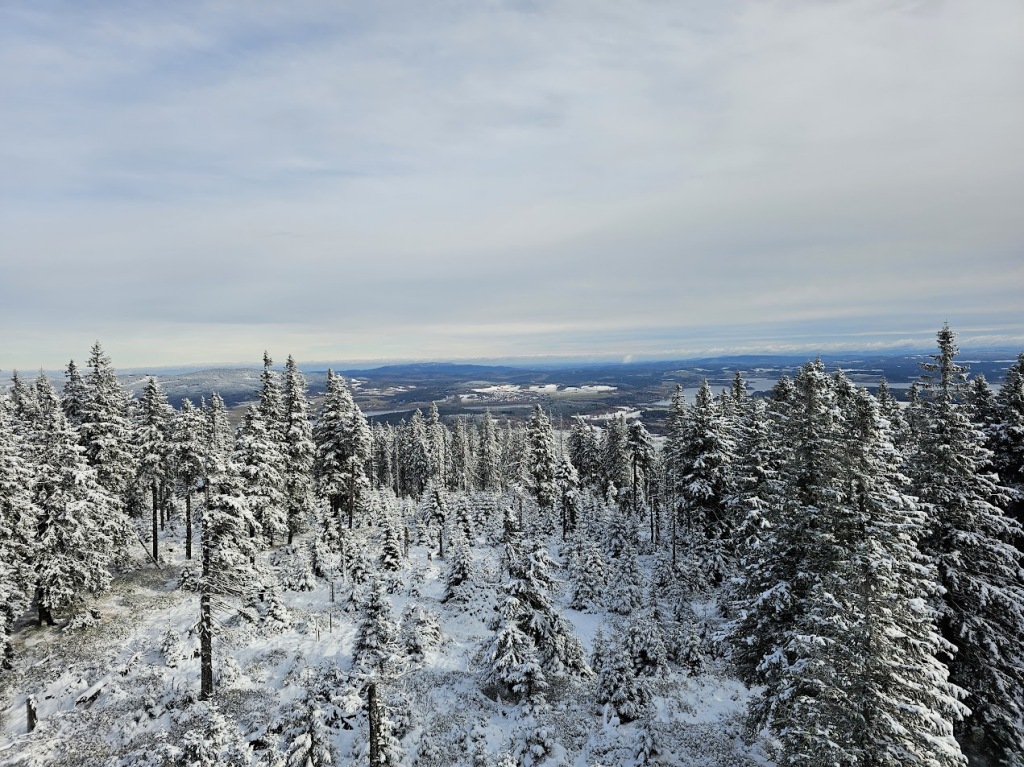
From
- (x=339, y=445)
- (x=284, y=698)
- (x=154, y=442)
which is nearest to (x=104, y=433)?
(x=154, y=442)

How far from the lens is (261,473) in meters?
34.5

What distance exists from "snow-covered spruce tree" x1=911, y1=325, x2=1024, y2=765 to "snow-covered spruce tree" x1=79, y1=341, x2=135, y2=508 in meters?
44.1

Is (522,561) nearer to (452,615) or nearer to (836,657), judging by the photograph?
(452,615)

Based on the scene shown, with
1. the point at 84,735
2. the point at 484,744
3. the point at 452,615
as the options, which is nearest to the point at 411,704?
the point at 484,744

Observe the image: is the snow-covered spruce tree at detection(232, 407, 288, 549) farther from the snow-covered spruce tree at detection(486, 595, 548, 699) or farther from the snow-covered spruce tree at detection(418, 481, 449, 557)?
the snow-covered spruce tree at detection(486, 595, 548, 699)

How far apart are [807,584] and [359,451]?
1318 inches

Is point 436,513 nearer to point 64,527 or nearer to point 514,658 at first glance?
point 514,658

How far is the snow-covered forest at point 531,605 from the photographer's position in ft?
45.3

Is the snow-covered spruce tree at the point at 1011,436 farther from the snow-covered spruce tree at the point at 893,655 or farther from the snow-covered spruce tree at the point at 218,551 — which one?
the snow-covered spruce tree at the point at 218,551

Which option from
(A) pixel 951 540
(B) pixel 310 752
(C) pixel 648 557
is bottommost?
(C) pixel 648 557

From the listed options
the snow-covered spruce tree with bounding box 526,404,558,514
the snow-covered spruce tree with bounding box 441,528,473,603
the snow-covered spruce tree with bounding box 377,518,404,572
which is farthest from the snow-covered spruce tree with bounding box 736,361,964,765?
the snow-covered spruce tree with bounding box 526,404,558,514

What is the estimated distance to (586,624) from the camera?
34.0m

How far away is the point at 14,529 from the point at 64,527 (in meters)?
1.90

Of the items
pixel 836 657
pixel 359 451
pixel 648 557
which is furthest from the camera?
pixel 648 557
